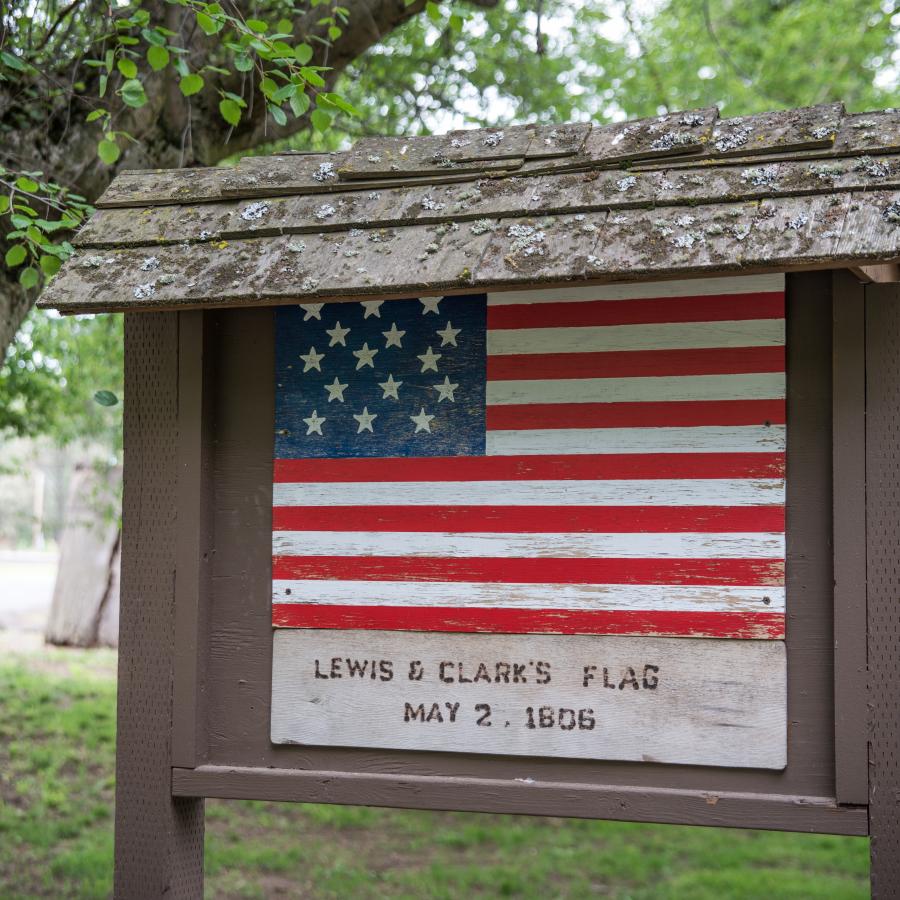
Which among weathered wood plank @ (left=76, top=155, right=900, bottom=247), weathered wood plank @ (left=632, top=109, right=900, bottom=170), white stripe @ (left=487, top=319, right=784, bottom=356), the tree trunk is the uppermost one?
weathered wood plank @ (left=632, top=109, right=900, bottom=170)

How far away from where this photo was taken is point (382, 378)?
3.07 meters

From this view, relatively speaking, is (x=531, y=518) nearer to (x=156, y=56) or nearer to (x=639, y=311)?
(x=639, y=311)

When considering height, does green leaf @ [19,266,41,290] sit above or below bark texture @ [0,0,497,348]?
below

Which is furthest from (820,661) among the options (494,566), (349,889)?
(349,889)

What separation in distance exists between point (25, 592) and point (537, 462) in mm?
18198

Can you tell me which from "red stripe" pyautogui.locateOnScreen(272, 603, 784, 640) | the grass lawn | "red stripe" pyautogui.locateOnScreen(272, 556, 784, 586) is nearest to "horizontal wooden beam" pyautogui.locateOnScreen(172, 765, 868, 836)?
"red stripe" pyautogui.locateOnScreen(272, 603, 784, 640)

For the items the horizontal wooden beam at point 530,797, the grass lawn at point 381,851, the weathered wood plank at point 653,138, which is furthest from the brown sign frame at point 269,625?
the grass lawn at point 381,851

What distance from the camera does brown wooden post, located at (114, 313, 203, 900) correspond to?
3117 mm

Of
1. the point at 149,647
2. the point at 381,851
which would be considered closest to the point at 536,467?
the point at 149,647

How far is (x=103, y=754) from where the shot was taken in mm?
7676

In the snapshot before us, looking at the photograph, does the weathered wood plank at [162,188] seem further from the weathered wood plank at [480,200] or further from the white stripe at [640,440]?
the white stripe at [640,440]

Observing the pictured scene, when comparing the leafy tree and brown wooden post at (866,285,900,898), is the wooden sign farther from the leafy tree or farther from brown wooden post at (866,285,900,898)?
the leafy tree

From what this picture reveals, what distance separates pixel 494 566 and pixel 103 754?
5.86 m

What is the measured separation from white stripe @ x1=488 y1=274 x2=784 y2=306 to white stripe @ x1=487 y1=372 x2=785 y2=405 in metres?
0.24
